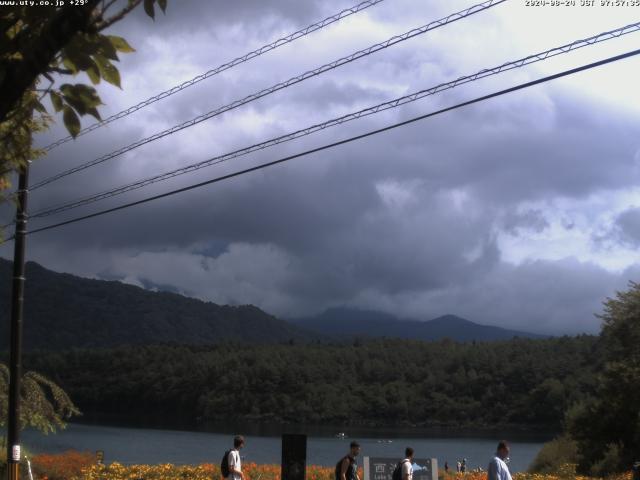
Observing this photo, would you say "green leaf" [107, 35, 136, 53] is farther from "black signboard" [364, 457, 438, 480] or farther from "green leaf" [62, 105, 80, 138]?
"black signboard" [364, 457, 438, 480]

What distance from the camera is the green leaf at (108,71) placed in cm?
415

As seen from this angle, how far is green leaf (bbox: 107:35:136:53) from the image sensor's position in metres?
4.11

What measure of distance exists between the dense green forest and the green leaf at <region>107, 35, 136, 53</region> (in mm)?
107735

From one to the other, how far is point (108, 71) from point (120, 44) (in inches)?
5.5

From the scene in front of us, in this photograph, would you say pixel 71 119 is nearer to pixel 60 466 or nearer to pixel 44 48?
pixel 44 48

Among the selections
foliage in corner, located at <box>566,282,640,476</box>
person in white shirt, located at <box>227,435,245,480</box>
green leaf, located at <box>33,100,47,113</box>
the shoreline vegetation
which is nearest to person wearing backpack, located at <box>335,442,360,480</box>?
person in white shirt, located at <box>227,435,245,480</box>

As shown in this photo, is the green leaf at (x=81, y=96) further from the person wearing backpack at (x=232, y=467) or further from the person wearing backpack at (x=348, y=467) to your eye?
the person wearing backpack at (x=348, y=467)

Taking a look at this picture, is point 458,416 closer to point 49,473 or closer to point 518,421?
point 518,421

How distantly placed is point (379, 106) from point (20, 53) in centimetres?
903

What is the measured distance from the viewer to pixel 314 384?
130500 millimetres

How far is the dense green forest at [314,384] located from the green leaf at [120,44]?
10773 centimetres

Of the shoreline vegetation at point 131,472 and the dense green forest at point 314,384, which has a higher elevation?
the dense green forest at point 314,384

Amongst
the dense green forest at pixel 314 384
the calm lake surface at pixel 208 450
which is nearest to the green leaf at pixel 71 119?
the calm lake surface at pixel 208 450

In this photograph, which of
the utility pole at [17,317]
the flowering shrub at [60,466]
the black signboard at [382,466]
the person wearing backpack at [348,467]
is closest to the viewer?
the person wearing backpack at [348,467]
